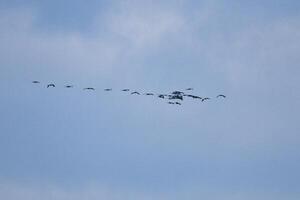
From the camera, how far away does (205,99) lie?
78125mm

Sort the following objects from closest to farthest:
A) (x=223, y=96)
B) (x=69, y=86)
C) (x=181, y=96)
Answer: (x=69, y=86) < (x=181, y=96) < (x=223, y=96)

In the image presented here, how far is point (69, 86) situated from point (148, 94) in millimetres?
13934

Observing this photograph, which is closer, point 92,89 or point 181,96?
point 92,89

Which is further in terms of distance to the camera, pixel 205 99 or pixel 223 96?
pixel 223 96

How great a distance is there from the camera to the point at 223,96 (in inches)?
3356

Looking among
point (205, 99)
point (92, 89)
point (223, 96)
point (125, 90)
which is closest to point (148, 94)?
point (125, 90)

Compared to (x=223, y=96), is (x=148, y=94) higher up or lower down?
lower down

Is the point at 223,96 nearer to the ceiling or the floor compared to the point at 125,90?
nearer to the ceiling

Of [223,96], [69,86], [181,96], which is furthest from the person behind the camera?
[223,96]

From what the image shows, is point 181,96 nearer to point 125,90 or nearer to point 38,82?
point 125,90

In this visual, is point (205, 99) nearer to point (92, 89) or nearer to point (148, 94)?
point (148, 94)

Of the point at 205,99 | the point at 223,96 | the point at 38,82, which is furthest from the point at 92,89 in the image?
the point at 223,96

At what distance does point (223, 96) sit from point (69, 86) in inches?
1464

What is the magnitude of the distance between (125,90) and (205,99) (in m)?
19.0
